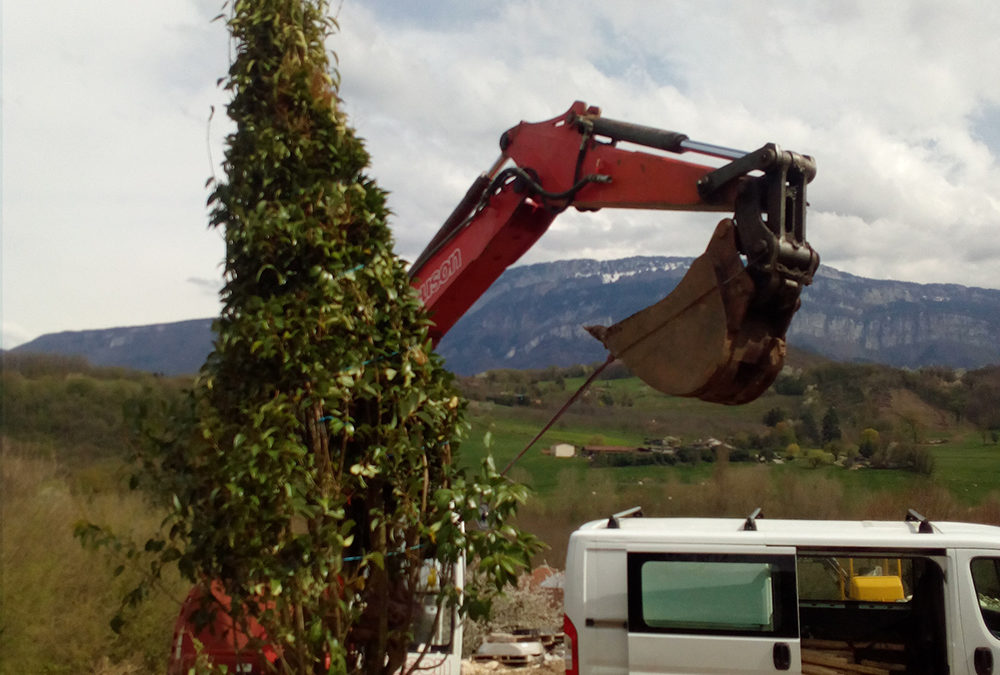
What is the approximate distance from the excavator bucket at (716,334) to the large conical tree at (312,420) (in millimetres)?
1440

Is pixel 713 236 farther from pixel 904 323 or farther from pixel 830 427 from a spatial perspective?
pixel 904 323

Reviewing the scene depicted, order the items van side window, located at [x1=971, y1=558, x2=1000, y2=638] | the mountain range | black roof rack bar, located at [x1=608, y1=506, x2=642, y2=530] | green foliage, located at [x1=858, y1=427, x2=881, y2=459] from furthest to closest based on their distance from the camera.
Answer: the mountain range
green foliage, located at [x1=858, y1=427, x2=881, y2=459]
black roof rack bar, located at [x1=608, y1=506, x2=642, y2=530]
van side window, located at [x1=971, y1=558, x2=1000, y2=638]

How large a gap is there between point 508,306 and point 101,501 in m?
107

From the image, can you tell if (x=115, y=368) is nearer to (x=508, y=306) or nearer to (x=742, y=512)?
(x=742, y=512)

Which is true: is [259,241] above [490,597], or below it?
above

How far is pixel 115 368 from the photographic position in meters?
19.9

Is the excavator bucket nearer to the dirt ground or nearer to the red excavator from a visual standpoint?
the red excavator

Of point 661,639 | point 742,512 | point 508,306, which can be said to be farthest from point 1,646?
point 508,306

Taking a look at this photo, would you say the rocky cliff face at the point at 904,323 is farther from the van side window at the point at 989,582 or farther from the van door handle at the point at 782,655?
the van door handle at the point at 782,655

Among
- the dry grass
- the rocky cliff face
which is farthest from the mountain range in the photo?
the dry grass

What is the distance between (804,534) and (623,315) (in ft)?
95.1

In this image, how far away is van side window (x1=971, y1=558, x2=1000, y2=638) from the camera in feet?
21.9

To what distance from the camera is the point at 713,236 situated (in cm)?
497

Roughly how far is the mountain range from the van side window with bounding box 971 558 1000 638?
59.5 ft
